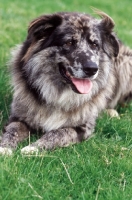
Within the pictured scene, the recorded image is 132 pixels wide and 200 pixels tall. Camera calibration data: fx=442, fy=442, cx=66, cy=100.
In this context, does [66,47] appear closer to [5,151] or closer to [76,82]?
[76,82]

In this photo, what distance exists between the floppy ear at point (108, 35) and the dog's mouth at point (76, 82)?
0.59 meters

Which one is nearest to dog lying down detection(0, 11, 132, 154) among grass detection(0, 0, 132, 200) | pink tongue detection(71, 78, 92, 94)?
pink tongue detection(71, 78, 92, 94)

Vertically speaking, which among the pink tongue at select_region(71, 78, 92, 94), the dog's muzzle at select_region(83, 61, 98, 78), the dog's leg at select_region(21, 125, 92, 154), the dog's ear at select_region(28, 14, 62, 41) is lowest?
the dog's leg at select_region(21, 125, 92, 154)

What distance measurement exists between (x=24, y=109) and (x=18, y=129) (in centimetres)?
28

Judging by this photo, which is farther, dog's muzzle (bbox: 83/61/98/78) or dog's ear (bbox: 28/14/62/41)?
dog's ear (bbox: 28/14/62/41)

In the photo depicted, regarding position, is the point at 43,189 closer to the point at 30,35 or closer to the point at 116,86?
the point at 30,35

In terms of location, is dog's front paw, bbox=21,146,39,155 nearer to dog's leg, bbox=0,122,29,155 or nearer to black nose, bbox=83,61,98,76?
dog's leg, bbox=0,122,29,155

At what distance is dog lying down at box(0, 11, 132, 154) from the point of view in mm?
4676

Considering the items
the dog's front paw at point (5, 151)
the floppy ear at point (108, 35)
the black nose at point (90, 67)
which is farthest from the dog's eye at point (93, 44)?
the dog's front paw at point (5, 151)

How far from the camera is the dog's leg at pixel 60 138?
14.6 ft

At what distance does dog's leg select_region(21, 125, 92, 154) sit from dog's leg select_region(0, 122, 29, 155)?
0.59 ft

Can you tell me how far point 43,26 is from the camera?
471 centimetres

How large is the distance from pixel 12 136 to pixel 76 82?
2.93 feet

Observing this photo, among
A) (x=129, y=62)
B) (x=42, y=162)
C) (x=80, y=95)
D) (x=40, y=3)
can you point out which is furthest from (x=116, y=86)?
(x=40, y=3)
